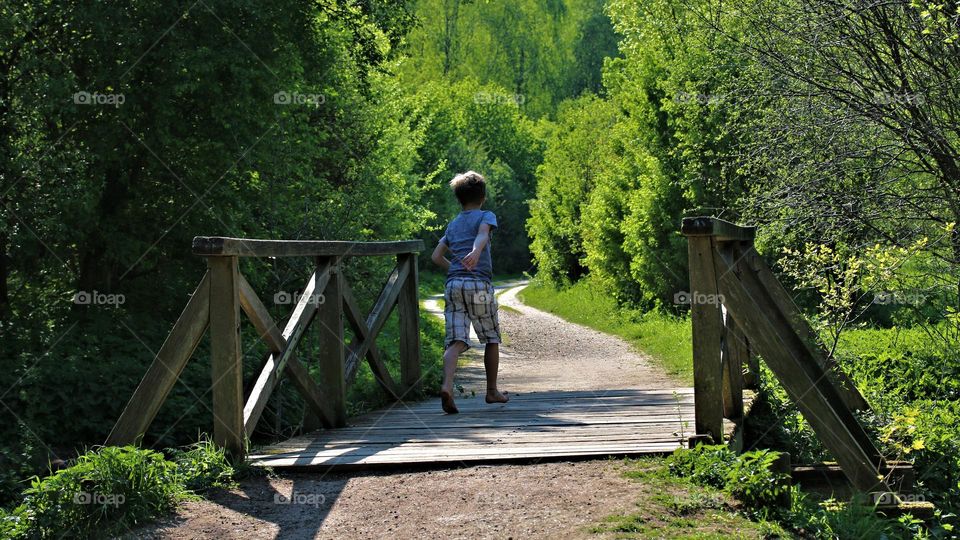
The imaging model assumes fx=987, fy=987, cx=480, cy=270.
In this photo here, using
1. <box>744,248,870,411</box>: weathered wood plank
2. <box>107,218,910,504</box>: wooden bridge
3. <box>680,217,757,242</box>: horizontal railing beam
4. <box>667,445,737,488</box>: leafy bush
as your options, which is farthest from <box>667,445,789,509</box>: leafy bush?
<box>744,248,870,411</box>: weathered wood plank

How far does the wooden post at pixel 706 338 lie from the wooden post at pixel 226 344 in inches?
99.3

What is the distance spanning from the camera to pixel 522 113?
233ft

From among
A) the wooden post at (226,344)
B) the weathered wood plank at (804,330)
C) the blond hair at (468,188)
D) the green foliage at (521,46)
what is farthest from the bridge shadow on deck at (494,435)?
the green foliage at (521,46)

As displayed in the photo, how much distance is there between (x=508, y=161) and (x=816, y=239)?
54.3m

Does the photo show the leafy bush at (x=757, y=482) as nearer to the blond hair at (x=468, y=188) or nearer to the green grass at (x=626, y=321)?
the blond hair at (x=468, y=188)

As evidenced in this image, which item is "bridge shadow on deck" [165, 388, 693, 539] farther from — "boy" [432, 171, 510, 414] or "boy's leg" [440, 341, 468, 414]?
"boy" [432, 171, 510, 414]

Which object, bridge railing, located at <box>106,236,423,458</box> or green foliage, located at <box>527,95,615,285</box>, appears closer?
bridge railing, located at <box>106,236,423,458</box>

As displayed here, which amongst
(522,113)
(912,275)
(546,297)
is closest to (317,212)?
(912,275)

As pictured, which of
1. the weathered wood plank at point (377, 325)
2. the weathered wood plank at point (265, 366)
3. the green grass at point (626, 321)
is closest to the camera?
the weathered wood plank at point (265, 366)

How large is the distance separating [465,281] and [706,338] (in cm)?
252

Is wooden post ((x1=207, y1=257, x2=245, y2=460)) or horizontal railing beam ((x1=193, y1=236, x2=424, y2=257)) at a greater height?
horizontal railing beam ((x1=193, y1=236, x2=424, y2=257))

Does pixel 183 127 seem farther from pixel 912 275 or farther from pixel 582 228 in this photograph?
pixel 582 228

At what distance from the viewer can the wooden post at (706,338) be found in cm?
538

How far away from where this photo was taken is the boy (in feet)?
24.7
